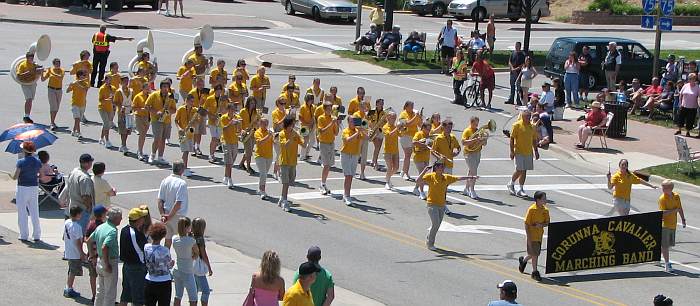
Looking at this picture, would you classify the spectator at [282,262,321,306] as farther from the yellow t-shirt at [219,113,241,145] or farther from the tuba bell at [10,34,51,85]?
the tuba bell at [10,34,51,85]

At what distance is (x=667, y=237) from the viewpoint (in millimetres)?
Result: 19328

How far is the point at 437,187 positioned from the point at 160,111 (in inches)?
284

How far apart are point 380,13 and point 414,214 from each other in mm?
21799

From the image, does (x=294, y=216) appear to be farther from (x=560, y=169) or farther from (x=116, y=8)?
(x=116, y=8)

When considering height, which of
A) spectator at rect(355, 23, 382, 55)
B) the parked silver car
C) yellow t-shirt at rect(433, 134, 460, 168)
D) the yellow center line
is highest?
the parked silver car

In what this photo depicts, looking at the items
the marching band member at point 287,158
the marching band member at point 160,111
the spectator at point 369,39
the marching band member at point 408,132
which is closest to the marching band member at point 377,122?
the marching band member at point 408,132

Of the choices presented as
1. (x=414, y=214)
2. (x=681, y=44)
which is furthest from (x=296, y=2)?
(x=414, y=214)

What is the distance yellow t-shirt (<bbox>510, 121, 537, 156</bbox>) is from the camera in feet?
78.2

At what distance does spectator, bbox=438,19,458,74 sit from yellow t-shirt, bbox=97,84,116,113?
49.4 ft

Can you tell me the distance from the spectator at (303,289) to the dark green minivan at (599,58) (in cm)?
2554

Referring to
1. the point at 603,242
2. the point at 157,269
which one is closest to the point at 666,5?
the point at 603,242

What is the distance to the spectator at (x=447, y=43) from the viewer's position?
127 feet

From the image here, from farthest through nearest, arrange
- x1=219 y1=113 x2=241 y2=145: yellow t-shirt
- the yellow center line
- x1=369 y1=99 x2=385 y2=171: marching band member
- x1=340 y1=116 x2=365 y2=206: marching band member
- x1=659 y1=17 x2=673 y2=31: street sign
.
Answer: x1=659 y1=17 x2=673 y2=31: street sign < x1=369 y1=99 x2=385 y2=171: marching band member < x1=219 y1=113 x2=241 y2=145: yellow t-shirt < x1=340 y1=116 x2=365 y2=206: marching band member < the yellow center line

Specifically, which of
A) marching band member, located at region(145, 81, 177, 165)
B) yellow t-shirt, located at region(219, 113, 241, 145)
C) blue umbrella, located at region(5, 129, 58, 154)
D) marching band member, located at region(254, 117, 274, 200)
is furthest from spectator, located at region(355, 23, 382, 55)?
blue umbrella, located at region(5, 129, 58, 154)
